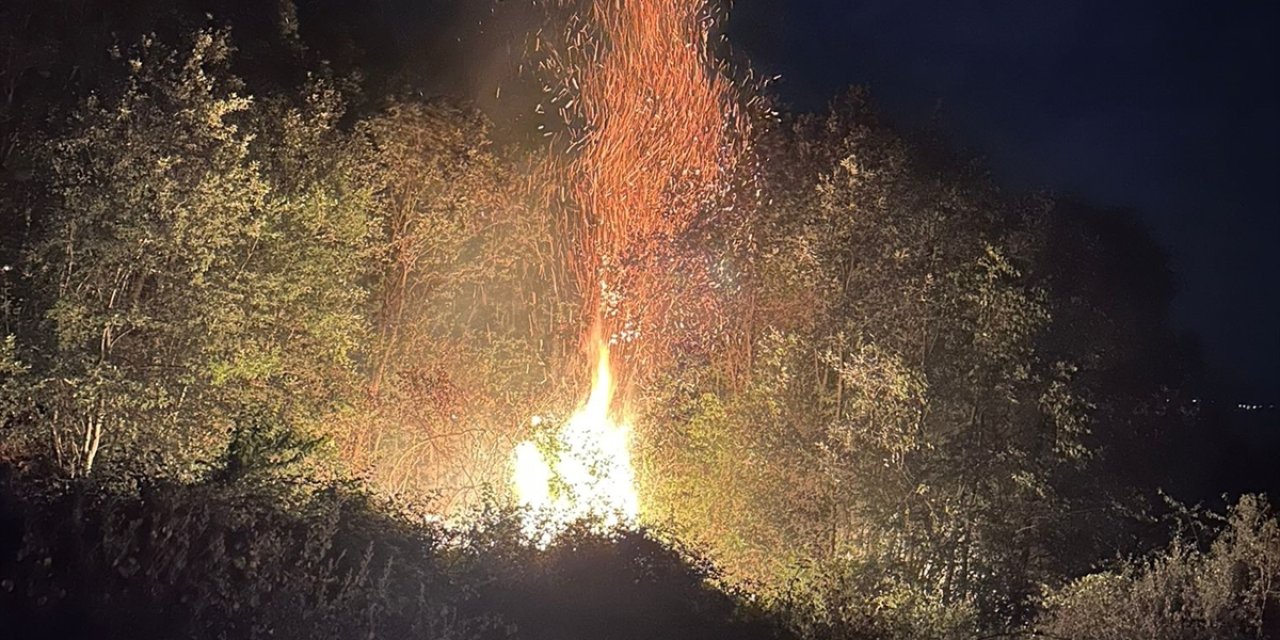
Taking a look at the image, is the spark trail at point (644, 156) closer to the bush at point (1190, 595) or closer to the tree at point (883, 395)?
the tree at point (883, 395)

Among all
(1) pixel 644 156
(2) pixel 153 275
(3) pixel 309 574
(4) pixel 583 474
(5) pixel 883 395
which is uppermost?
(1) pixel 644 156

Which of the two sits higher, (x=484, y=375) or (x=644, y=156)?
(x=644, y=156)

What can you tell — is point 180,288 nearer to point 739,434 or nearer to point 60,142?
point 60,142

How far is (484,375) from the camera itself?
63.7ft

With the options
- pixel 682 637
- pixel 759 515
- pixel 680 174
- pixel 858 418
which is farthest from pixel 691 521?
pixel 682 637

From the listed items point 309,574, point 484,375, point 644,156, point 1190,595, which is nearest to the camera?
point 309,574

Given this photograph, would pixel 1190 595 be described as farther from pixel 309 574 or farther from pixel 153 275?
pixel 153 275

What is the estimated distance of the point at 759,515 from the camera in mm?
14938

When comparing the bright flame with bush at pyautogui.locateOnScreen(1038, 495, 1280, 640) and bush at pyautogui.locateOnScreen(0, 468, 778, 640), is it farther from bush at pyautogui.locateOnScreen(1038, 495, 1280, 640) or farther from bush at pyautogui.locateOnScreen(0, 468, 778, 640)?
bush at pyautogui.locateOnScreen(1038, 495, 1280, 640)

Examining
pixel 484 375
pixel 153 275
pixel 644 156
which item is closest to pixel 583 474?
pixel 153 275

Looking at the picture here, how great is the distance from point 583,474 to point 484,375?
24.4ft

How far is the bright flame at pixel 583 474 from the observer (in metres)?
10.1

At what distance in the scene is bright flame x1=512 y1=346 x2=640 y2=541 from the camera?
10055mm

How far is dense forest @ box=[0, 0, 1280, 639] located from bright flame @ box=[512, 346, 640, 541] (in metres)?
0.36
